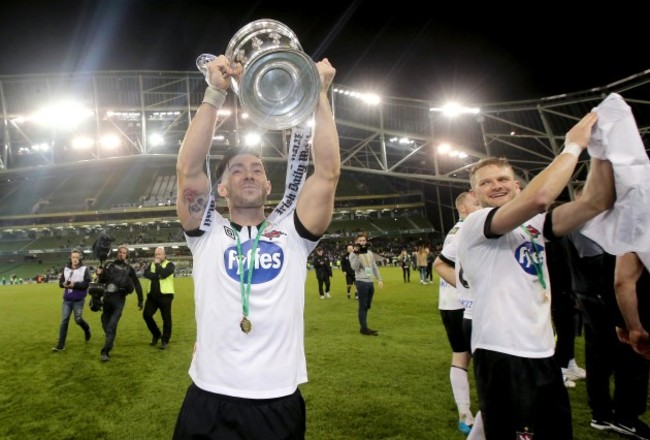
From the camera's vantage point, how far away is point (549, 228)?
246 cm

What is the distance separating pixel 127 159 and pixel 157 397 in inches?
695

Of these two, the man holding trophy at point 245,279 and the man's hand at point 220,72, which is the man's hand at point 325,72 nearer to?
the man holding trophy at point 245,279

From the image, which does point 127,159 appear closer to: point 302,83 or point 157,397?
point 157,397

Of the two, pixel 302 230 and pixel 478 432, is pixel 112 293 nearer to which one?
pixel 302 230

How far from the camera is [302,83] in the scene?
2121mm

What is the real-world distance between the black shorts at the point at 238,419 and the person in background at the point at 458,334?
2.66m

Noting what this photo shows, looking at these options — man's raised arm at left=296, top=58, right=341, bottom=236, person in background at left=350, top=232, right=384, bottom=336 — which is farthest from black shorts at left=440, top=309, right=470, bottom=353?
person in background at left=350, top=232, right=384, bottom=336

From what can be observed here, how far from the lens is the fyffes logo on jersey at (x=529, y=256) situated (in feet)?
8.18

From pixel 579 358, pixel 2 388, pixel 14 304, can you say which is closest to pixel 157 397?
pixel 2 388

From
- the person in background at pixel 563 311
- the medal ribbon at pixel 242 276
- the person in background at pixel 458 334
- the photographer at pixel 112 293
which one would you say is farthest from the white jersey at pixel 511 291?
the photographer at pixel 112 293

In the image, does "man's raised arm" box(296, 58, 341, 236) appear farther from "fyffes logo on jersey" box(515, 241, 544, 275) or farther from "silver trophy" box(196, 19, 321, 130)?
"fyffes logo on jersey" box(515, 241, 544, 275)

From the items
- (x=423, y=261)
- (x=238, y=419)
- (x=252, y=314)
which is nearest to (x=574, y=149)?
(x=252, y=314)

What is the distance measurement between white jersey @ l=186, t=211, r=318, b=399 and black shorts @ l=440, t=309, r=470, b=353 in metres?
2.92

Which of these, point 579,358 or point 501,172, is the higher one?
point 501,172
